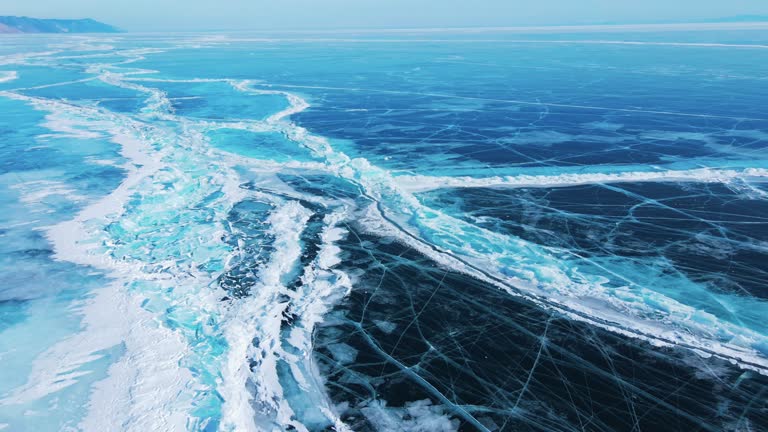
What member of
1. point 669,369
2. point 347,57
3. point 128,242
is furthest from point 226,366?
point 347,57

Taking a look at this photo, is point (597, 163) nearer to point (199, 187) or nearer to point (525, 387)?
point (525, 387)

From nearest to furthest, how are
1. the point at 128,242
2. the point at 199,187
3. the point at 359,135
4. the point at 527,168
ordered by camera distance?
the point at 128,242 < the point at 199,187 < the point at 527,168 < the point at 359,135

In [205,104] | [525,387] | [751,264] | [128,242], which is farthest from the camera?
[205,104]

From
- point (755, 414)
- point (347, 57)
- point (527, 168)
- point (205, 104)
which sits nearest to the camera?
point (755, 414)

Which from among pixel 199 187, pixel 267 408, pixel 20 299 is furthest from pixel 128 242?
pixel 267 408

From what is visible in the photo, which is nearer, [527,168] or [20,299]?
[20,299]

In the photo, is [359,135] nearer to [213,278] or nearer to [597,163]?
[597,163]
